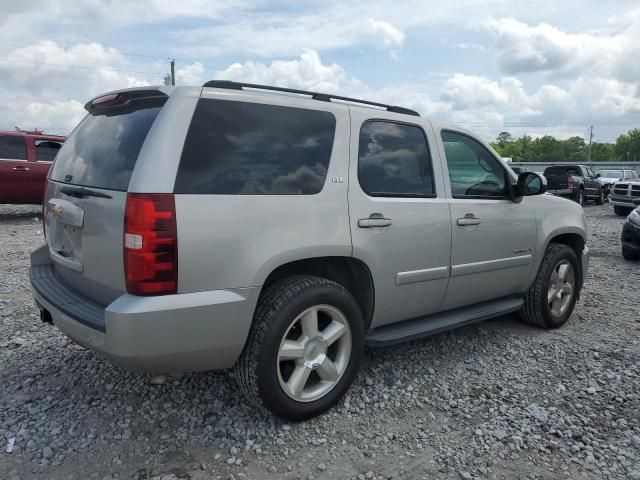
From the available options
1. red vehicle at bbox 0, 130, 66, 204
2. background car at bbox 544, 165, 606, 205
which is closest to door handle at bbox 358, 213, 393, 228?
red vehicle at bbox 0, 130, 66, 204

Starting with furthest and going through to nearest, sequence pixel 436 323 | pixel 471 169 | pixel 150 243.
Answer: pixel 471 169 < pixel 436 323 < pixel 150 243

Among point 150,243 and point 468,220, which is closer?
point 150,243

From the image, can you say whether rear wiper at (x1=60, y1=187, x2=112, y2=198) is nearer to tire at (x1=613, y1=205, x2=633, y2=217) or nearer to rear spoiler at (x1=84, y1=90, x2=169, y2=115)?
rear spoiler at (x1=84, y1=90, x2=169, y2=115)

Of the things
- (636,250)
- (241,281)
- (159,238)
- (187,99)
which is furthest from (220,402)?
(636,250)

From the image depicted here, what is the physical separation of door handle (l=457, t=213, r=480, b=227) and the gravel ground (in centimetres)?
105

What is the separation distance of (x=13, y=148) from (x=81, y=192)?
10218 millimetres

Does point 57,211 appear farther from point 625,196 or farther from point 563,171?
point 563,171

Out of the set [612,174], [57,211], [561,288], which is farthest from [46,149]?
[612,174]

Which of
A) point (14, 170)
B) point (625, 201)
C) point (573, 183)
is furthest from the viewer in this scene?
point (573, 183)

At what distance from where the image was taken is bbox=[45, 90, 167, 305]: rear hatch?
2541mm

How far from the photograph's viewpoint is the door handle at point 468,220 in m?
3.69

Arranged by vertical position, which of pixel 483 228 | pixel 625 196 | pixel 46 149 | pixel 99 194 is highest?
pixel 46 149

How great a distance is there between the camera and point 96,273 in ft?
8.73

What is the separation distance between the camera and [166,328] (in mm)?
2422
